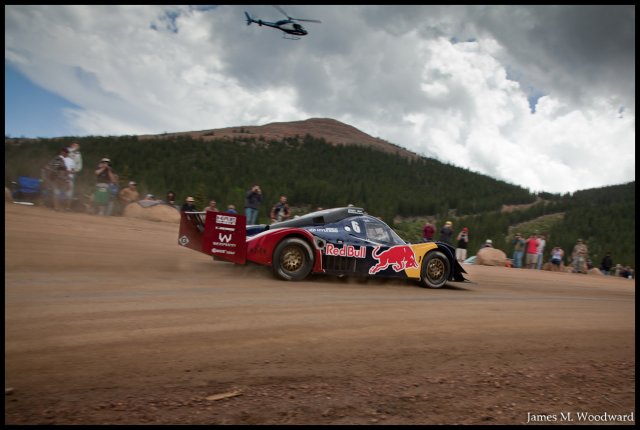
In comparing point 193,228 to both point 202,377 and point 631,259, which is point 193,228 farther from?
point 631,259

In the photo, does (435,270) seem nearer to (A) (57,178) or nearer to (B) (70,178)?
(B) (70,178)

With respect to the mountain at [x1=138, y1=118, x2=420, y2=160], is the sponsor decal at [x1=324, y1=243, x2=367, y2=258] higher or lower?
lower

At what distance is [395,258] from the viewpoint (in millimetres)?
8773

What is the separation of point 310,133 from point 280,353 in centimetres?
11397

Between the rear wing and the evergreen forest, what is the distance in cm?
4109

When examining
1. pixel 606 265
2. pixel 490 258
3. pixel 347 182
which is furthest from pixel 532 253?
pixel 347 182

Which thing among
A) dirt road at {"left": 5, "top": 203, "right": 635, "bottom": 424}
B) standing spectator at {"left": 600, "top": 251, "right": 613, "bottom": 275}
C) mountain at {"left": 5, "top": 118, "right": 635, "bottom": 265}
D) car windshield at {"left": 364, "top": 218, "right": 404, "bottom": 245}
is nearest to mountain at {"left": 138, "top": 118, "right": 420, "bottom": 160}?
mountain at {"left": 5, "top": 118, "right": 635, "bottom": 265}

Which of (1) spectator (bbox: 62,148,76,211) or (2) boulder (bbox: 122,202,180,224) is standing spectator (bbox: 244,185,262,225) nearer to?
(2) boulder (bbox: 122,202,180,224)

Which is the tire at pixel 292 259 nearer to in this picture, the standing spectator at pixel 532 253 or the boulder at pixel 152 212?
the boulder at pixel 152 212

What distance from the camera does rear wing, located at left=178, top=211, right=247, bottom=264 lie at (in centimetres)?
757

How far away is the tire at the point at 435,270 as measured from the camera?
914cm

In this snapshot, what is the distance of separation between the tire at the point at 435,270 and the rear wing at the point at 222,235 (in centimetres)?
365

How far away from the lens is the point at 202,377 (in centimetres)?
348

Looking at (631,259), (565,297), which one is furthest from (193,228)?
(631,259)
